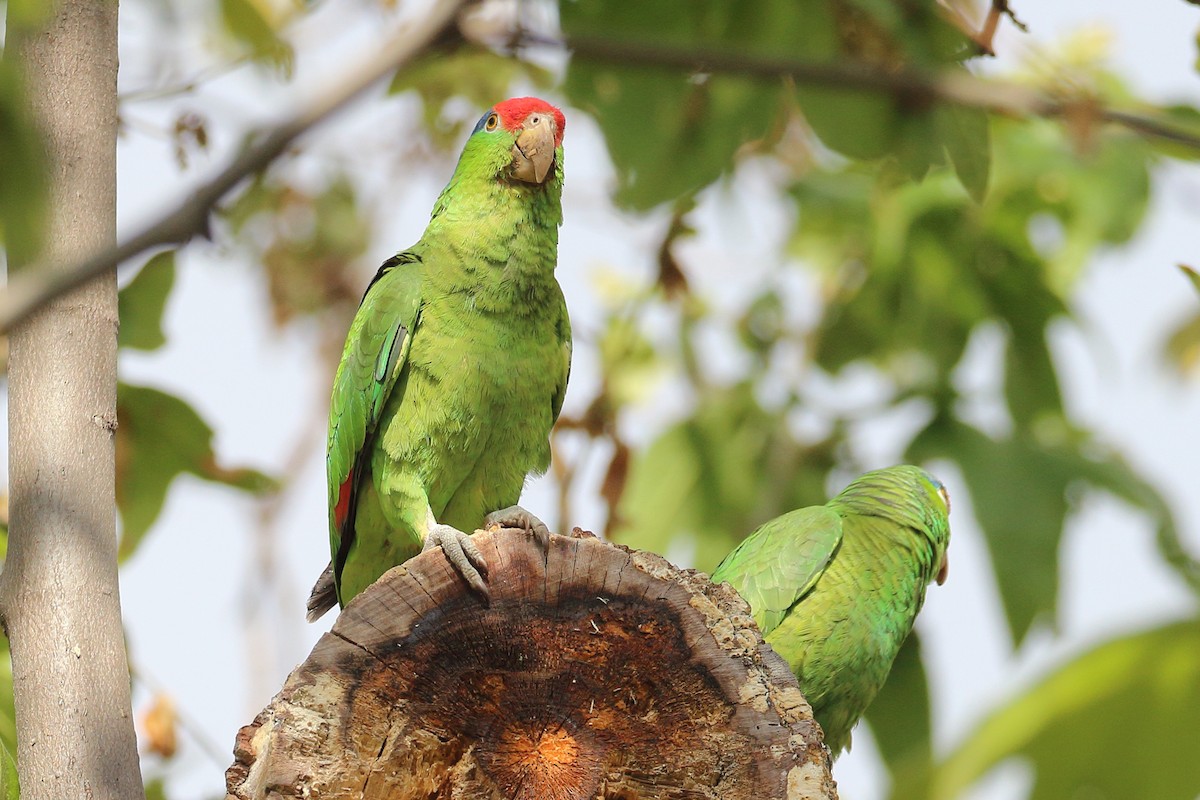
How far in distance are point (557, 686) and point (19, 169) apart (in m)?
1.79

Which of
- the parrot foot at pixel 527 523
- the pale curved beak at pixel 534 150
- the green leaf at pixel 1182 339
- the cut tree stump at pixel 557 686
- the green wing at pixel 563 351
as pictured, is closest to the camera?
the cut tree stump at pixel 557 686

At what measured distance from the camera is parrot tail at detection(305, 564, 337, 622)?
3.91 meters

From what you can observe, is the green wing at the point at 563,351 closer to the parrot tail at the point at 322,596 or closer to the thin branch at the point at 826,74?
the parrot tail at the point at 322,596

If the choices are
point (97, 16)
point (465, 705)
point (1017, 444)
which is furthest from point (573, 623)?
point (1017, 444)

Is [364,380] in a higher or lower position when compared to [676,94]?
lower

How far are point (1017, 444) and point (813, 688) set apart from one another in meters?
2.57

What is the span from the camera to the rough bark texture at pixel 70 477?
2461 mm

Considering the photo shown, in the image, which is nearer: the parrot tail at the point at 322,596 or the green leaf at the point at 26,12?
the green leaf at the point at 26,12

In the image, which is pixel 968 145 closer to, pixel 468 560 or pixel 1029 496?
pixel 468 560

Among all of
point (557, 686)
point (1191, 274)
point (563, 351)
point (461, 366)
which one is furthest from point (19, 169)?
point (563, 351)

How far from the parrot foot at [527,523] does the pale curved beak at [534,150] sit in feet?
3.60

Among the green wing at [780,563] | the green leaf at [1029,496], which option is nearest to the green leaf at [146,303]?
the green wing at [780,563]

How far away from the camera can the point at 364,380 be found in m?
3.57

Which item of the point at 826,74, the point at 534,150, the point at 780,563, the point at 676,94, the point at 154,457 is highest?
the point at 676,94
